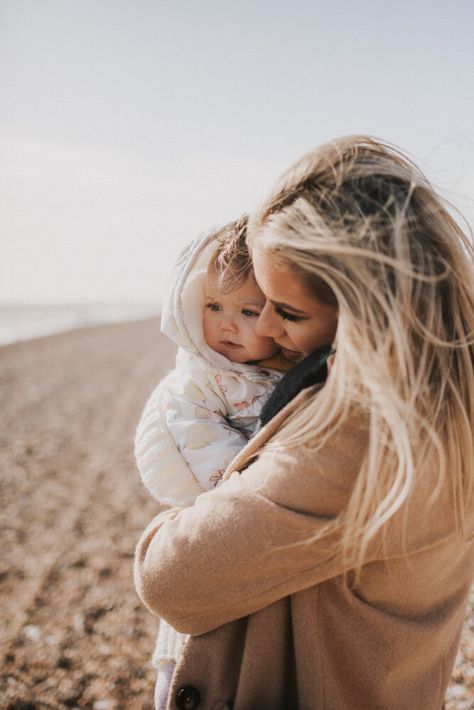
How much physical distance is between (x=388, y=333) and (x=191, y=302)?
1.28 meters

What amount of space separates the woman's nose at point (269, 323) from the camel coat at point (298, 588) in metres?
0.48

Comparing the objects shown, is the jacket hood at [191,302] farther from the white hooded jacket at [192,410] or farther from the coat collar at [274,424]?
the coat collar at [274,424]

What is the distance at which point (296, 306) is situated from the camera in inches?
59.2

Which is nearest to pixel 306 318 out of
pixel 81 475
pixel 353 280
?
pixel 353 280

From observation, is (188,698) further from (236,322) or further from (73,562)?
(73,562)

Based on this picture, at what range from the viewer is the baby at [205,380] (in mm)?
1976

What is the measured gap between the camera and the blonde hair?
4.06 ft

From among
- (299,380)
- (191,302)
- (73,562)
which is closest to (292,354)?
(191,302)

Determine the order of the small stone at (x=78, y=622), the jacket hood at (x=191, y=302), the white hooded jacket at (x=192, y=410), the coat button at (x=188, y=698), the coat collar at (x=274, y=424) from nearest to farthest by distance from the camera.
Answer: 1. the coat collar at (x=274, y=424)
2. the coat button at (x=188, y=698)
3. the white hooded jacket at (x=192, y=410)
4. the jacket hood at (x=191, y=302)
5. the small stone at (x=78, y=622)

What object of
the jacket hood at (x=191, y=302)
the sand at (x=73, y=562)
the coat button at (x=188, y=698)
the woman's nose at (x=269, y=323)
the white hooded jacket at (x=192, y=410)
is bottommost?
the sand at (x=73, y=562)

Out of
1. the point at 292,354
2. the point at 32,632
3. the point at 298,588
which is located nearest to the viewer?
the point at 298,588

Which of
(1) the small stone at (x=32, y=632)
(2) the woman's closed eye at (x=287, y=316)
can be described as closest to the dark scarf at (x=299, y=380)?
(2) the woman's closed eye at (x=287, y=316)

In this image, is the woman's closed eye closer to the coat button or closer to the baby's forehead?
the baby's forehead

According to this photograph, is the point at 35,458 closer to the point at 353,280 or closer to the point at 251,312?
the point at 251,312
